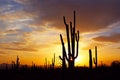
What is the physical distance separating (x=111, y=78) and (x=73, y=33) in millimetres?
3281

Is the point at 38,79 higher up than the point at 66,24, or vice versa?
the point at 66,24

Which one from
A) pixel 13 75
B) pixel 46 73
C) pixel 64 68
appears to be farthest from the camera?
pixel 13 75

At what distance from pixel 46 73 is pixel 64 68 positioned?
2170 millimetres

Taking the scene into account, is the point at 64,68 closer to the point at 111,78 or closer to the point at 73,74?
the point at 73,74

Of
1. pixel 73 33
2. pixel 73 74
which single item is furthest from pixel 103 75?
pixel 73 33

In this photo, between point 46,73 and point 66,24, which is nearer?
point 66,24

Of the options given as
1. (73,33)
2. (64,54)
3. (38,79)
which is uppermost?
(73,33)

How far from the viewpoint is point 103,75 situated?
629 inches

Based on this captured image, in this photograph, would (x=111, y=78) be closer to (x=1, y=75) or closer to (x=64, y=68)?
(x=64, y=68)

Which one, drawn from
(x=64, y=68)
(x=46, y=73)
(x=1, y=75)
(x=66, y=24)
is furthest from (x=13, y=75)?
(x=66, y=24)

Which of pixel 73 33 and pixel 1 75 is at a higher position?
pixel 73 33

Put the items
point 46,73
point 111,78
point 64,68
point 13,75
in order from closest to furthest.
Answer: point 111,78 → point 64,68 → point 46,73 → point 13,75

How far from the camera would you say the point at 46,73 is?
18.2 m

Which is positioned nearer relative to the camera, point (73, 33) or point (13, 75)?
point (73, 33)
